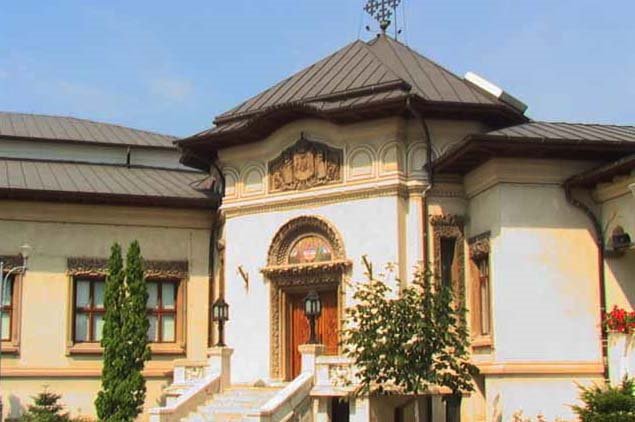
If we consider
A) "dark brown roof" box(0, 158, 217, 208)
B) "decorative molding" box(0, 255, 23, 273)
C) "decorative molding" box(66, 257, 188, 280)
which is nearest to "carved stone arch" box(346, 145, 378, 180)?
"dark brown roof" box(0, 158, 217, 208)

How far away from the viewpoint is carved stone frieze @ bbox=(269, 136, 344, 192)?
21.8 m

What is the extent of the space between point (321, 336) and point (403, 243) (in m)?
2.77

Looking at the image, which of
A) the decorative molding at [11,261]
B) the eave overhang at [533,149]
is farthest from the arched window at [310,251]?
the decorative molding at [11,261]

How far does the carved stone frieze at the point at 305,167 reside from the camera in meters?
21.8

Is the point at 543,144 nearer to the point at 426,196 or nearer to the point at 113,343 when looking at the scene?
the point at 426,196

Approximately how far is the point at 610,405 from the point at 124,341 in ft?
33.6

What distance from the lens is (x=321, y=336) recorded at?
72.0ft

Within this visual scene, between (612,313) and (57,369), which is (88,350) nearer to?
(57,369)

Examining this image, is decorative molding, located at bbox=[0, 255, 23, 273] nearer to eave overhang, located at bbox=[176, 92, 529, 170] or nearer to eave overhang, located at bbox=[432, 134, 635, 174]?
eave overhang, located at bbox=[176, 92, 529, 170]

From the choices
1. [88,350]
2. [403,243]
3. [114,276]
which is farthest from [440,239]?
[88,350]

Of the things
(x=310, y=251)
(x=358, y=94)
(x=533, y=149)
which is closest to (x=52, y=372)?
(x=310, y=251)

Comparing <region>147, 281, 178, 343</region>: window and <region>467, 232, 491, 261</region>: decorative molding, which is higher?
<region>467, 232, 491, 261</region>: decorative molding

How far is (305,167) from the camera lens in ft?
72.6

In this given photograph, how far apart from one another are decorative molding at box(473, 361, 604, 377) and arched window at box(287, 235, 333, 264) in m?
4.61
